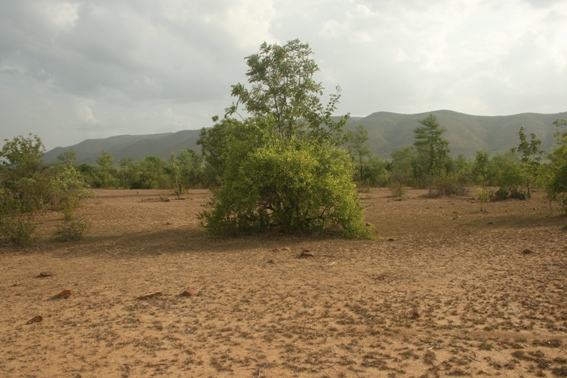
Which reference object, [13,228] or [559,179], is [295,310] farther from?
[559,179]

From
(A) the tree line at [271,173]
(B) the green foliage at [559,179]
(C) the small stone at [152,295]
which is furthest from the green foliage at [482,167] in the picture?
(C) the small stone at [152,295]

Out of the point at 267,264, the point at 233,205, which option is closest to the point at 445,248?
the point at 267,264

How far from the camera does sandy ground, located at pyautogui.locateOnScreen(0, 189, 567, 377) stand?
379cm

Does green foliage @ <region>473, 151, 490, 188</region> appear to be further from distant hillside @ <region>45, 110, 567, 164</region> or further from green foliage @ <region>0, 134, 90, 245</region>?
distant hillside @ <region>45, 110, 567, 164</region>

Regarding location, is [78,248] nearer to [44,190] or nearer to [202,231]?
[202,231]

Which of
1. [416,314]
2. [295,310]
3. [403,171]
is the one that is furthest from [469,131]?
[295,310]

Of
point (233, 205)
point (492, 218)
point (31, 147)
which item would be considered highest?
point (31, 147)

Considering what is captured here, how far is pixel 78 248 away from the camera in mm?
10461

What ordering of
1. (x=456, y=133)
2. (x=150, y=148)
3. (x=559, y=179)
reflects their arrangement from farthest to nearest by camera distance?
(x=150, y=148) → (x=456, y=133) → (x=559, y=179)

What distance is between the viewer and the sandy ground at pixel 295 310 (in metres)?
3.79

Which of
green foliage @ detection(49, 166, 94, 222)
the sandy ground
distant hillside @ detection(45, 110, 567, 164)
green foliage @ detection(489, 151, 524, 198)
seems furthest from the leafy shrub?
distant hillside @ detection(45, 110, 567, 164)

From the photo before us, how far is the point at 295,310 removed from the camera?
17.1 ft

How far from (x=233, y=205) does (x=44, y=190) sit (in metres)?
7.66

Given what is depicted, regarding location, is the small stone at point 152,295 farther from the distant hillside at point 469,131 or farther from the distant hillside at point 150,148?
the distant hillside at point 150,148
